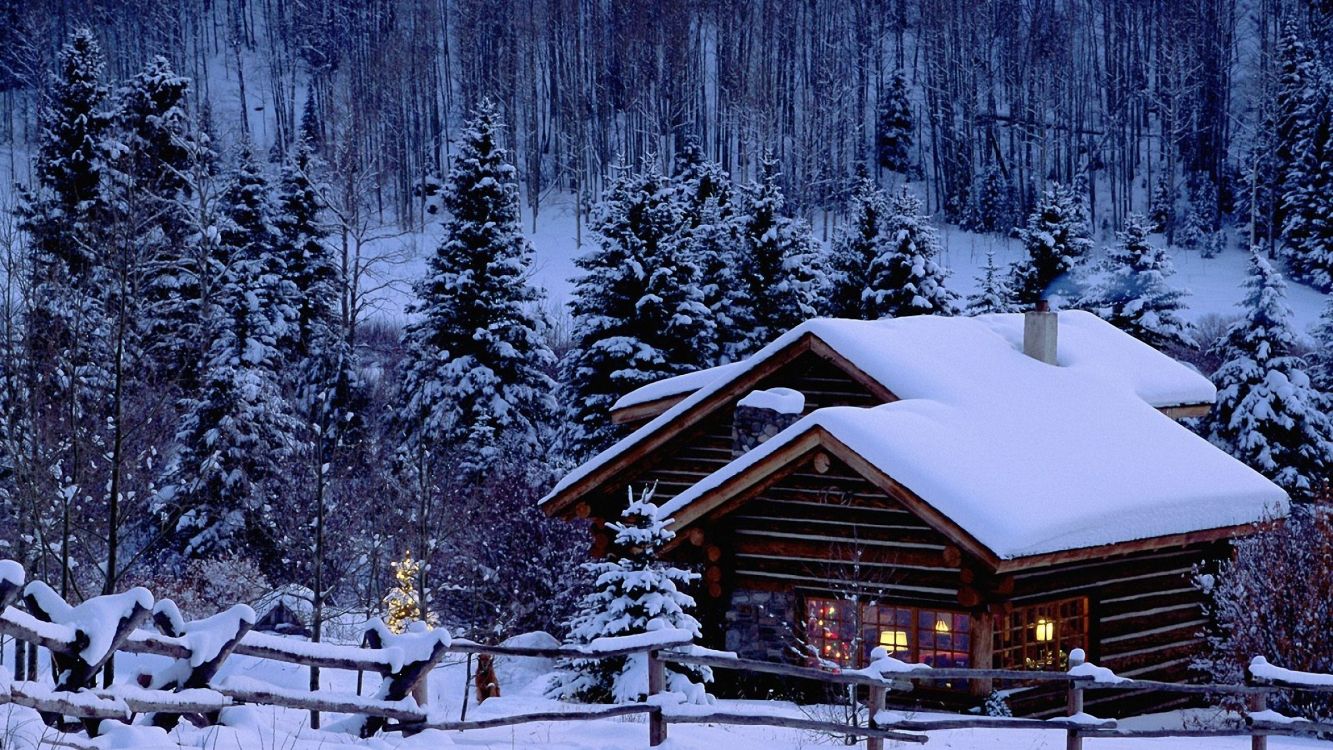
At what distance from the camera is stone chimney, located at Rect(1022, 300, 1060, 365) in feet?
72.4

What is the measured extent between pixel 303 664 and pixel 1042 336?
15.9 m

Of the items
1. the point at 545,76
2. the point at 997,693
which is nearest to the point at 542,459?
the point at 997,693

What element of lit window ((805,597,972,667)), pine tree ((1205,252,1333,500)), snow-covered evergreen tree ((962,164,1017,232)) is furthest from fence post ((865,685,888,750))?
snow-covered evergreen tree ((962,164,1017,232))

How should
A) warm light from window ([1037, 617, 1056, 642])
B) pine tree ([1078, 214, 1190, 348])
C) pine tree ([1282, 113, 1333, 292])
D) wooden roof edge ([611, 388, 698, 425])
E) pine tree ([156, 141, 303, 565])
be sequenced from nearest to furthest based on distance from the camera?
1. warm light from window ([1037, 617, 1056, 642])
2. wooden roof edge ([611, 388, 698, 425])
3. pine tree ([156, 141, 303, 565])
4. pine tree ([1078, 214, 1190, 348])
5. pine tree ([1282, 113, 1333, 292])

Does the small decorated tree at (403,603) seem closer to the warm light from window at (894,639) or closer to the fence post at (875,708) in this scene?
the warm light from window at (894,639)

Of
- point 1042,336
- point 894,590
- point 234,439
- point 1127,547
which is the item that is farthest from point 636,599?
point 234,439

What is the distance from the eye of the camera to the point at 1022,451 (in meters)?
18.3

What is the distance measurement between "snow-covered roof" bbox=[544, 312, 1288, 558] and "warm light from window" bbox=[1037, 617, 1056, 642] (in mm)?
1743

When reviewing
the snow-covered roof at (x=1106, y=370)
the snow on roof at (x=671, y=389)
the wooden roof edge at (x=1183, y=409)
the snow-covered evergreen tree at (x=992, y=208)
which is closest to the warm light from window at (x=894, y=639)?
the snow-covered roof at (x=1106, y=370)

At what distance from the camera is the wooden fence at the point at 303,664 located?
697 cm

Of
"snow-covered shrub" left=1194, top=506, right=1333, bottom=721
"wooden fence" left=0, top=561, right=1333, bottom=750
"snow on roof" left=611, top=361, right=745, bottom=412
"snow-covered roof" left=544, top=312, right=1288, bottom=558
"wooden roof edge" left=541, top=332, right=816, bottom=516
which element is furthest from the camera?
"snow on roof" left=611, top=361, right=745, bottom=412

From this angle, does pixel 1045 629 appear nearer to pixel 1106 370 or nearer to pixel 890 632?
pixel 890 632

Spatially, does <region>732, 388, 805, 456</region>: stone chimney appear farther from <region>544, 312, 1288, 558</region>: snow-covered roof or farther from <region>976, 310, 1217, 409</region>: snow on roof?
<region>976, 310, 1217, 409</region>: snow on roof

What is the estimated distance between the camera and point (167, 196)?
41375mm
